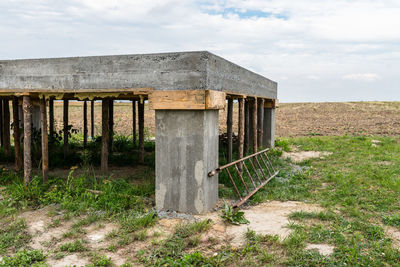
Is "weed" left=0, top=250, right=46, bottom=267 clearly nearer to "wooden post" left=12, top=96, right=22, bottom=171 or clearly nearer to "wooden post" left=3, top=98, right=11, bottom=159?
"wooden post" left=12, top=96, right=22, bottom=171

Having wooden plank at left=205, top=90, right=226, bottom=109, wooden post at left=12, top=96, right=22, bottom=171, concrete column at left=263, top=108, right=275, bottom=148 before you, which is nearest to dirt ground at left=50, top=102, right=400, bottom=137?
concrete column at left=263, top=108, right=275, bottom=148

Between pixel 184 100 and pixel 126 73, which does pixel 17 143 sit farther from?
pixel 184 100

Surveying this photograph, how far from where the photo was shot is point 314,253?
4.98m

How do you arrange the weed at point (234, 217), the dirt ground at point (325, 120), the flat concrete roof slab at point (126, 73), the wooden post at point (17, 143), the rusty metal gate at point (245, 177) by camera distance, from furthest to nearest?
the dirt ground at point (325, 120) → the wooden post at point (17, 143) → the rusty metal gate at point (245, 177) → the flat concrete roof slab at point (126, 73) → the weed at point (234, 217)

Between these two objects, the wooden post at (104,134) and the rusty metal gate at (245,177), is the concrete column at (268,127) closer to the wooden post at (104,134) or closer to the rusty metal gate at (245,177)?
the rusty metal gate at (245,177)

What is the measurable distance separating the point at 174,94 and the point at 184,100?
228 millimetres

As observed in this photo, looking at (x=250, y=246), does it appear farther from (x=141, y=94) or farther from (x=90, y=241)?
(x=141, y=94)

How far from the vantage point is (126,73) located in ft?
22.6

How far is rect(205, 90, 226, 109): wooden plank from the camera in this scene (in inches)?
248

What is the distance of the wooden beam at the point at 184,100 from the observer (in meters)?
6.29

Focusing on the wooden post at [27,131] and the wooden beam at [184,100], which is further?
the wooden post at [27,131]

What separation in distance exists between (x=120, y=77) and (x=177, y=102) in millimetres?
1381

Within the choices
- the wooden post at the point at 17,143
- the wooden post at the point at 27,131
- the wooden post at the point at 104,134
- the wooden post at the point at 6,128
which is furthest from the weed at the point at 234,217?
the wooden post at the point at 6,128

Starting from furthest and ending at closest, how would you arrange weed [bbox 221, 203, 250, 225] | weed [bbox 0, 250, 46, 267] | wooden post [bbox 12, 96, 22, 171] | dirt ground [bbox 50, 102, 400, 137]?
dirt ground [bbox 50, 102, 400, 137]
wooden post [bbox 12, 96, 22, 171]
weed [bbox 221, 203, 250, 225]
weed [bbox 0, 250, 46, 267]
